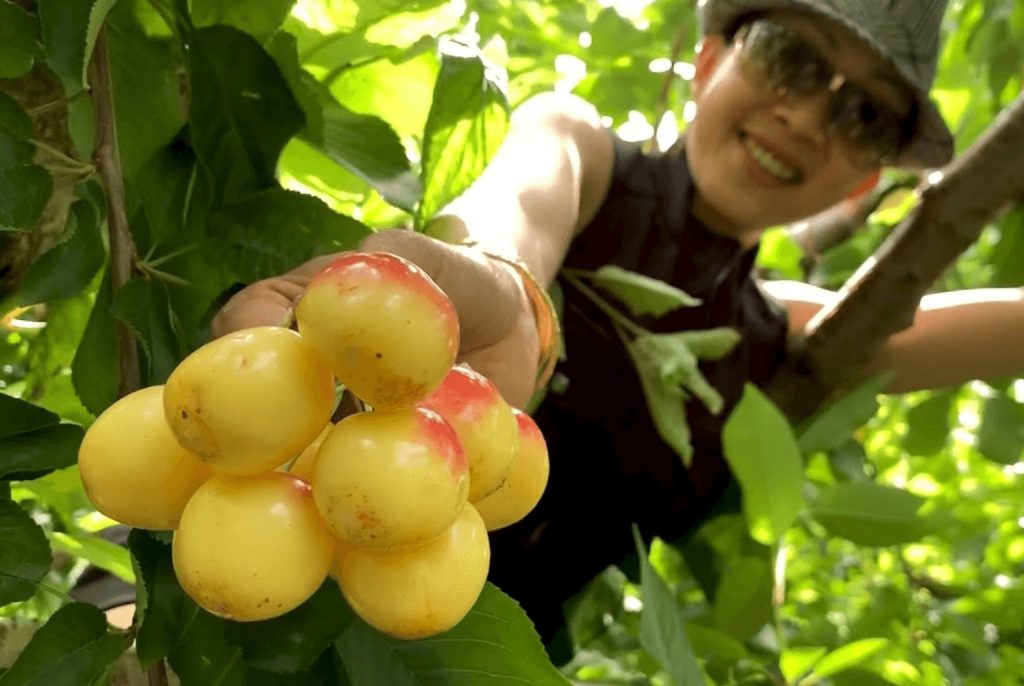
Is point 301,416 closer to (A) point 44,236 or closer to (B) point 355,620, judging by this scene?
(B) point 355,620

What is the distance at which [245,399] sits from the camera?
25 cm

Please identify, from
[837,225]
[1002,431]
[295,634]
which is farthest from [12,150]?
[837,225]

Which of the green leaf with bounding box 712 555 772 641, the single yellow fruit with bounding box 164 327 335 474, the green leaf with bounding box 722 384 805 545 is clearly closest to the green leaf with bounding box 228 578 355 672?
the single yellow fruit with bounding box 164 327 335 474

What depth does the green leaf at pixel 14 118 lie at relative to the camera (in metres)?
0.38

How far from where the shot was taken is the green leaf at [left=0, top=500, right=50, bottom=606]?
365 millimetres

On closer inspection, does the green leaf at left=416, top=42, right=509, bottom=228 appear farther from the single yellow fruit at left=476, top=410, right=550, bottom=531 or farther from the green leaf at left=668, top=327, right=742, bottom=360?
the green leaf at left=668, top=327, right=742, bottom=360

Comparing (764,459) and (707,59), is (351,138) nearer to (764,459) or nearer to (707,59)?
(764,459)

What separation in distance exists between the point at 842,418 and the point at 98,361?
701 mm

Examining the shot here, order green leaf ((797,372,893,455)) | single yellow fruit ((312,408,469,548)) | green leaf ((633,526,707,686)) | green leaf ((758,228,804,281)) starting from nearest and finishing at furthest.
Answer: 1. single yellow fruit ((312,408,469,548))
2. green leaf ((633,526,707,686))
3. green leaf ((797,372,893,455))
4. green leaf ((758,228,804,281))

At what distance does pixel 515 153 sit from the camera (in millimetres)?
666

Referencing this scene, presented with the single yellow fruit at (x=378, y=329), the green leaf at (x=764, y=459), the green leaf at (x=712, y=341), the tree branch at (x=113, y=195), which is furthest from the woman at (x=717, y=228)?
the single yellow fruit at (x=378, y=329)

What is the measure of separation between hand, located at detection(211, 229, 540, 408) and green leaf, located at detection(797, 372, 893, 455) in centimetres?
53

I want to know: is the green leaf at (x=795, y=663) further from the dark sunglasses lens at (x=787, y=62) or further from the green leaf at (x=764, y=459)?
the dark sunglasses lens at (x=787, y=62)

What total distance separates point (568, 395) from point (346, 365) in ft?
2.28
